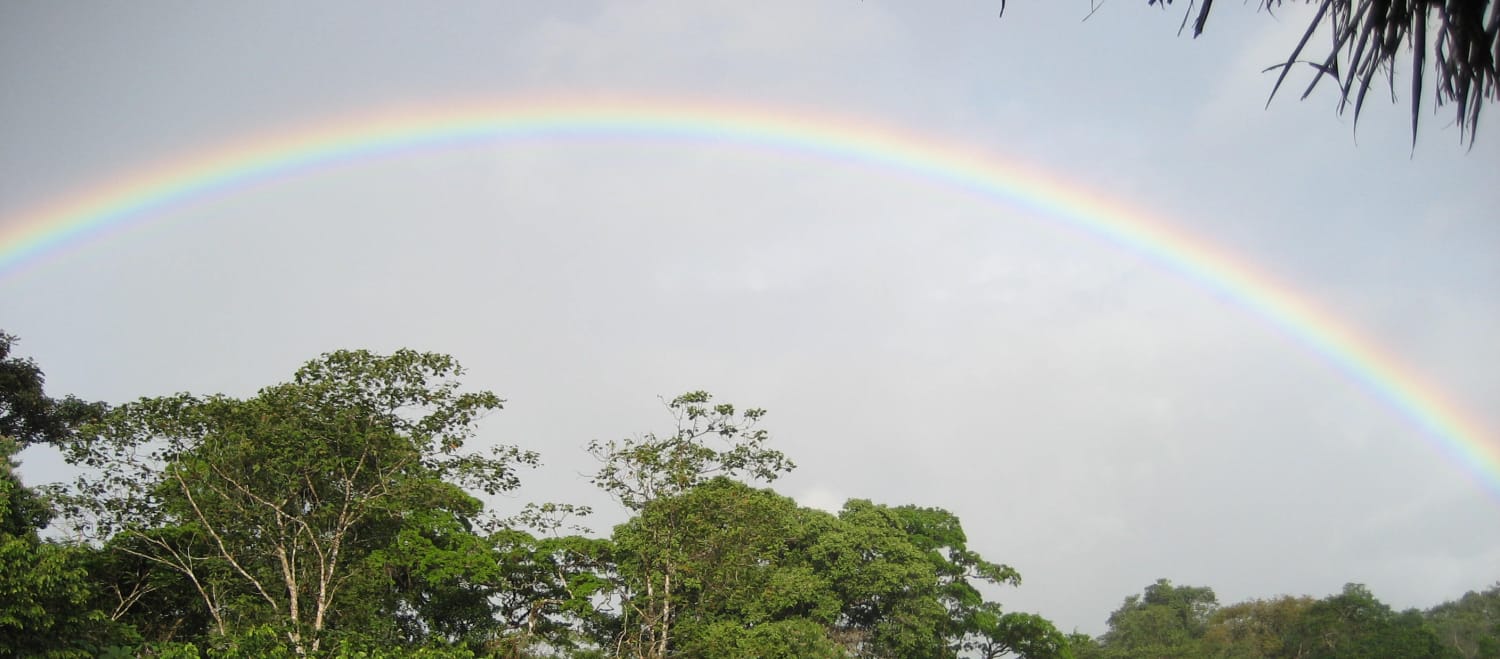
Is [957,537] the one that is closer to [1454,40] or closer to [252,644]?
[252,644]

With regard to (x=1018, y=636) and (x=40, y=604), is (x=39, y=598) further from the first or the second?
(x=1018, y=636)

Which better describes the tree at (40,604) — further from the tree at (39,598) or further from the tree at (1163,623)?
the tree at (1163,623)

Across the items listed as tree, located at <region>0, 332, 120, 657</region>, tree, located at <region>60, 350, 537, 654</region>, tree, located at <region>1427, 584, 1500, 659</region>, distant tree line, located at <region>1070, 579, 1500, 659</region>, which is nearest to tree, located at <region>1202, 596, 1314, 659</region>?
distant tree line, located at <region>1070, 579, 1500, 659</region>

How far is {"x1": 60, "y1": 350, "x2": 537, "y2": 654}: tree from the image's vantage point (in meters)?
17.2

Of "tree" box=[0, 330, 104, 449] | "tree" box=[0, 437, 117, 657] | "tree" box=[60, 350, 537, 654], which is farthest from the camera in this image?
"tree" box=[0, 330, 104, 449]

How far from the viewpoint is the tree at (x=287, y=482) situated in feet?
56.4

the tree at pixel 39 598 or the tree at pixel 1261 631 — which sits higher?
the tree at pixel 1261 631

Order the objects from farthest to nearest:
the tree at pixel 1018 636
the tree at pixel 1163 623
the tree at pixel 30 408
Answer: the tree at pixel 1163 623, the tree at pixel 1018 636, the tree at pixel 30 408

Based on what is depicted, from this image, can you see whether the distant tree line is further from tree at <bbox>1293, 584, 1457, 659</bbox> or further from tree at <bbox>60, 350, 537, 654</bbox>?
tree at <bbox>60, 350, 537, 654</bbox>

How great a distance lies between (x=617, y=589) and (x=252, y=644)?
13.3 meters

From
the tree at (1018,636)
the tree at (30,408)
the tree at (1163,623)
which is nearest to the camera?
the tree at (30,408)

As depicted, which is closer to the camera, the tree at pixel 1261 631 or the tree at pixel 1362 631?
the tree at pixel 1362 631

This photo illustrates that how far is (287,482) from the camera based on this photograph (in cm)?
1739

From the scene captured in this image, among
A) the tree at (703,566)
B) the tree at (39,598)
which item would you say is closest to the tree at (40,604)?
the tree at (39,598)
